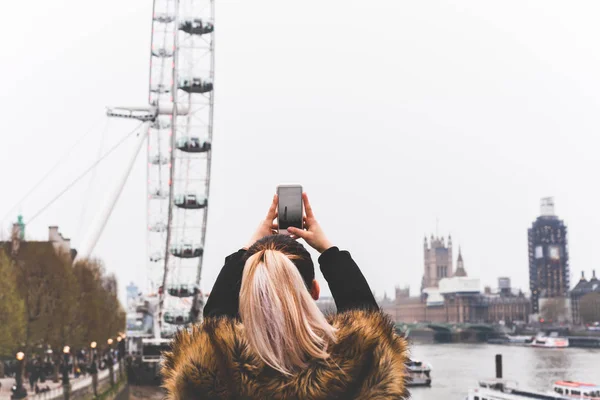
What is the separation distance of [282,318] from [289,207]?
0.38 metres

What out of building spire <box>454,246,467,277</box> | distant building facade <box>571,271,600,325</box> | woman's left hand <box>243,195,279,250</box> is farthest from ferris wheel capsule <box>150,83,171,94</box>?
building spire <box>454,246,467,277</box>

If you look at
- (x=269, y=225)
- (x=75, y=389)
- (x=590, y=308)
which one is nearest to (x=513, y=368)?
(x=590, y=308)

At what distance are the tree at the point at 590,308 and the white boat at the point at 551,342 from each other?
208 inches

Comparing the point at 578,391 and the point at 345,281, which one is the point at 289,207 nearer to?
the point at 345,281

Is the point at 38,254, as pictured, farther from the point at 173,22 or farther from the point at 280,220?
the point at 280,220

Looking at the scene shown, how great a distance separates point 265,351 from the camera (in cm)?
166

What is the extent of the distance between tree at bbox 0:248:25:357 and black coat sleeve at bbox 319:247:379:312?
20596mm

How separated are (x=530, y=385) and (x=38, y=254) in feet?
72.3

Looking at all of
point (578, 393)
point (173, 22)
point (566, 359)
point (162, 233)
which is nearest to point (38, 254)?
point (162, 233)

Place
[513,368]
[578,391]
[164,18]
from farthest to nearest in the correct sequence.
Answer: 1. [513,368]
2. [578,391]
3. [164,18]

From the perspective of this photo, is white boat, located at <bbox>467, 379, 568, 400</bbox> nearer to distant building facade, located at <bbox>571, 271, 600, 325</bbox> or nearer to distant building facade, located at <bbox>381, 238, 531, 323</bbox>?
distant building facade, located at <bbox>571, 271, 600, 325</bbox>

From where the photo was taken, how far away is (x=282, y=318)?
1.65 meters

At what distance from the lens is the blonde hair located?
1651mm

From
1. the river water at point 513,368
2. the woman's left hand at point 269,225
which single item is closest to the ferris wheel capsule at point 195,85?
the river water at point 513,368
